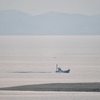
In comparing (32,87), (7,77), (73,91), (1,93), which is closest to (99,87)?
(73,91)

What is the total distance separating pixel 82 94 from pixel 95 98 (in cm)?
185

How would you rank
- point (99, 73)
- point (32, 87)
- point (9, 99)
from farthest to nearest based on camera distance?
point (99, 73) < point (32, 87) < point (9, 99)

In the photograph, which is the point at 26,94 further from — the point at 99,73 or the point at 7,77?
the point at 99,73


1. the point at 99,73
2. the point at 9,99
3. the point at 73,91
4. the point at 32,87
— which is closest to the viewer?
the point at 9,99

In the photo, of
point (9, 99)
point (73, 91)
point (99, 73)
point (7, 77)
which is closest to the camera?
point (9, 99)

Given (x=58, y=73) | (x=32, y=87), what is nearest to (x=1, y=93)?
(x=32, y=87)

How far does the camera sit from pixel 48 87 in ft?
175

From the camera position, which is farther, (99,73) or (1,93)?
(99,73)

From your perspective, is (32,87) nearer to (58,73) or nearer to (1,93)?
(1,93)

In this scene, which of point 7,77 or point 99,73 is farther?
point 99,73

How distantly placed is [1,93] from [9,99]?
399 centimetres

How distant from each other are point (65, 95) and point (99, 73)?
3021 cm

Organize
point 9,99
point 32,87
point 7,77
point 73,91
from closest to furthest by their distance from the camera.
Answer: point 9,99 < point 73,91 < point 32,87 < point 7,77

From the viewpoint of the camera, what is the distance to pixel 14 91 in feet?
168
